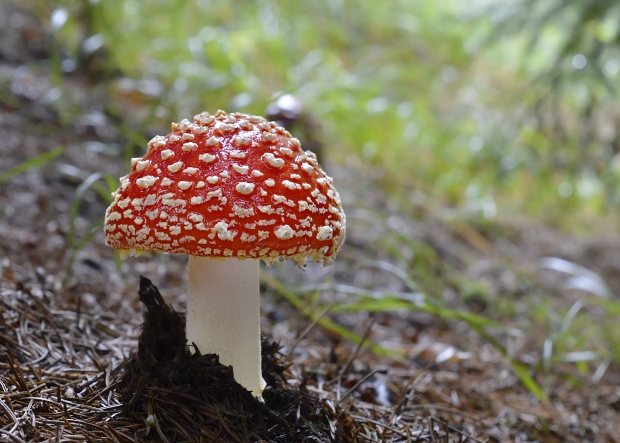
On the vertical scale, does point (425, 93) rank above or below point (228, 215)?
above

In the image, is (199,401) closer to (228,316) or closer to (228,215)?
(228,316)

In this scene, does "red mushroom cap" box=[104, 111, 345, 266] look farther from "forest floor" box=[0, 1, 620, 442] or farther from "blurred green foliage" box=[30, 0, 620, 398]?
"blurred green foliage" box=[30, 0, 620, 398]

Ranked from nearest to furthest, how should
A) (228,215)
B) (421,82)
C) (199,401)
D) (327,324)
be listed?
(228,215) → (199,401) → (327,324) → (421,82)

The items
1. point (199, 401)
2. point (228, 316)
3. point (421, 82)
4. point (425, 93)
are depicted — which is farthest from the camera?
point (425, 93)

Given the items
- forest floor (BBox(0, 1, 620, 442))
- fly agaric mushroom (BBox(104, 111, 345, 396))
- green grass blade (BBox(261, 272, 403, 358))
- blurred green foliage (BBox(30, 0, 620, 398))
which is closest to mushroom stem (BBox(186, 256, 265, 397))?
fly agaric mushroom (BBox(104, 111, 345, 396))

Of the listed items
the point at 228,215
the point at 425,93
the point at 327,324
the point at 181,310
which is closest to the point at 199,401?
the point at 228,215

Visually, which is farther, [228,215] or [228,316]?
[228,316]

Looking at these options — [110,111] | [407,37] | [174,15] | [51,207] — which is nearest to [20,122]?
[110,111]
